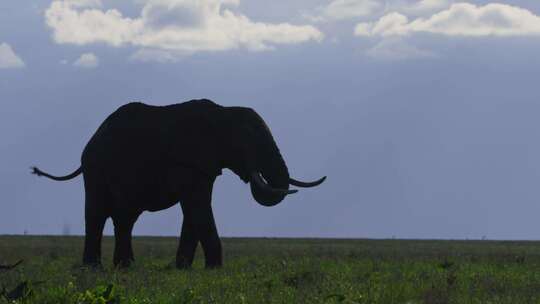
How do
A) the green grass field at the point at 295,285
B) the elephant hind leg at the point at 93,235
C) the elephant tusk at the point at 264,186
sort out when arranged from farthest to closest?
the elephant hind leg at the point at 93,235, the elephant tusk at the point at 264,186, the green grass field at the point at 295,285

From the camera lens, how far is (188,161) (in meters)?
18.1

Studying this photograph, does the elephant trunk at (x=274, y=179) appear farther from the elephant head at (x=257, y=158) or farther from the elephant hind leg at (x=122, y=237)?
the elephant hind leg at (x=122, y=237)

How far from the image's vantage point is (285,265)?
1875cm

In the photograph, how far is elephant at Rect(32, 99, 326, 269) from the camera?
18.1 m

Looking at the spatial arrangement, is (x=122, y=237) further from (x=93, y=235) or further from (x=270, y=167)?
(x=270, y=167)

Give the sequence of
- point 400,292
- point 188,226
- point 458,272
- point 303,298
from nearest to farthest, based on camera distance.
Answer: point 303,298, point 400,292, point 458,272, point 188,226

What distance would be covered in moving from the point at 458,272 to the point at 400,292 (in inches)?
197

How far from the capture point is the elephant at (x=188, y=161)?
1811 centimetres

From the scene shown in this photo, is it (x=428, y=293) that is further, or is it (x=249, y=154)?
(x=249, y=154)

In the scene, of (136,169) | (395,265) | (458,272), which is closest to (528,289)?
(458,272)

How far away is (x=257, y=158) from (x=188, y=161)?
1308 mm

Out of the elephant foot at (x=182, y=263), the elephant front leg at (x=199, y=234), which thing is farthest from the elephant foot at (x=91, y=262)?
the elephant front leg at (x=199, y=234)

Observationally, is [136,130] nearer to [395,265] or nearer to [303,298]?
[395,265]

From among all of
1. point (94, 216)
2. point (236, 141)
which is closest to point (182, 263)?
point (94, 216)
